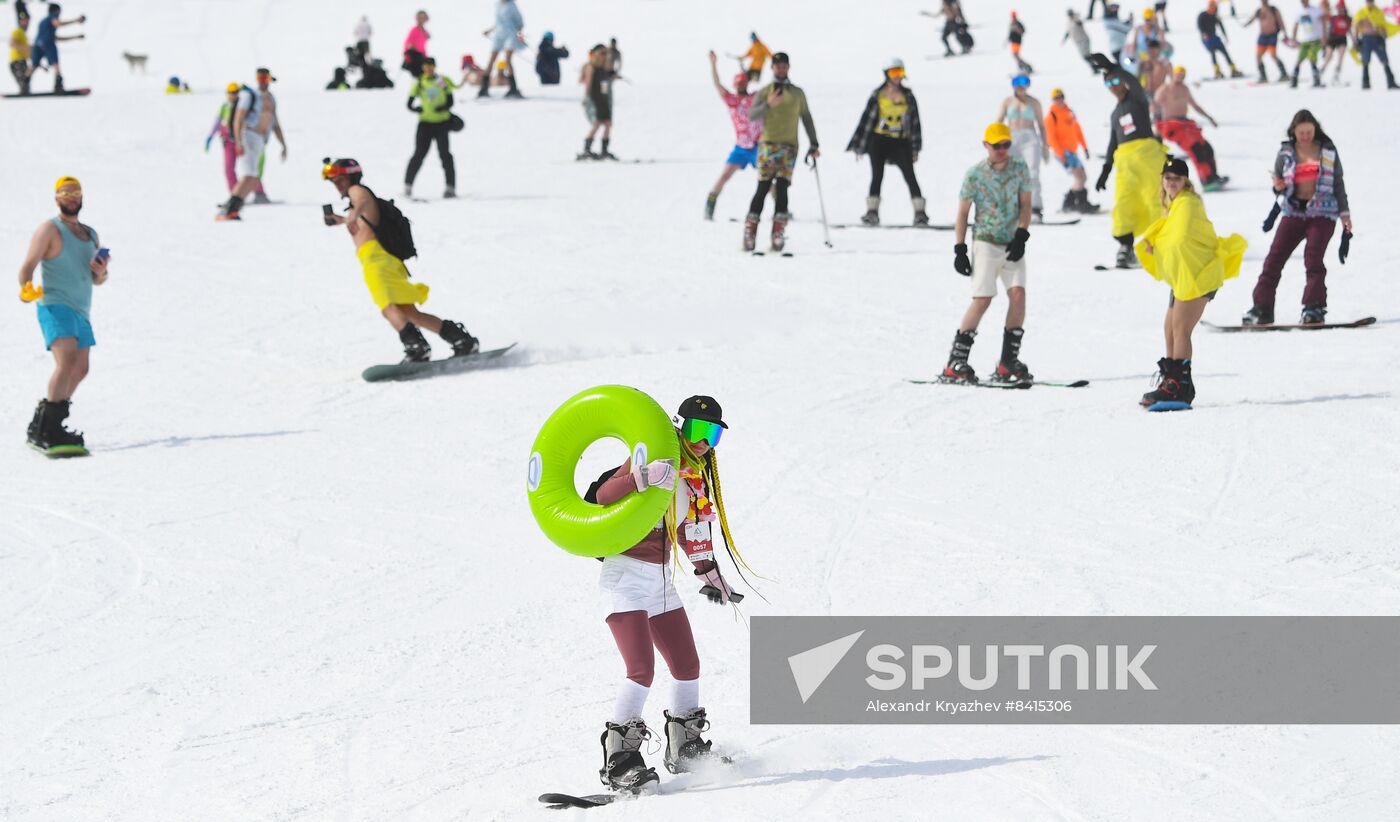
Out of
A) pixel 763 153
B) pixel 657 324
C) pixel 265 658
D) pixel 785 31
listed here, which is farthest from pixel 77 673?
pixel 785 31

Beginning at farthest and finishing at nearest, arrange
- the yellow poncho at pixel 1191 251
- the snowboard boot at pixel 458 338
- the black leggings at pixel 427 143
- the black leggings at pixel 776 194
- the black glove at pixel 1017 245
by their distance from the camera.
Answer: the black leggings at pixel 427 143 → the black leggings at pixel 776 194 → the snowboard boot at pixel 458 338 → the black glove at pixel 1017 245 → the yellow poncho at pixel 1191 251

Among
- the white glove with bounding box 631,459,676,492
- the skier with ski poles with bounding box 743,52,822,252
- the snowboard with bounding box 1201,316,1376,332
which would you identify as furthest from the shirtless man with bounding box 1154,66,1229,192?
the white glove with bounding box 631,459,676,492

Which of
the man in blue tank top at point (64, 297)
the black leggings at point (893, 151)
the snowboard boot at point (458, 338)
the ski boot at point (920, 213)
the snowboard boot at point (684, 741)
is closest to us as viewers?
the snowboard boot at point (684, 741)

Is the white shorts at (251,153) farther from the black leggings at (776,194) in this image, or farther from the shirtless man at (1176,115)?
the shirtless man at (1176,115)

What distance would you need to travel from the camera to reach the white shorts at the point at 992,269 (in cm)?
1048

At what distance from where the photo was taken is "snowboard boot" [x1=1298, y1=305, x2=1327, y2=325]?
12.3 metres

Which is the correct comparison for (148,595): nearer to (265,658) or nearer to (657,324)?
(265,658)

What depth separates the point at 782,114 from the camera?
15.0 m

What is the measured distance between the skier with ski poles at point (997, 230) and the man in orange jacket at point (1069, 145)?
286 inches

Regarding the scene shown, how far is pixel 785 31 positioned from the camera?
3478 centimetres

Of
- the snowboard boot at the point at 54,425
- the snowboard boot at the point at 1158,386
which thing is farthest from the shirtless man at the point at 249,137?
the snowboard boot at the point at 1158,386

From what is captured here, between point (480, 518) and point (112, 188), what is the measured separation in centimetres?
1309

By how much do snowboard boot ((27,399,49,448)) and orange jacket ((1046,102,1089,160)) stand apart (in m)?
11.2

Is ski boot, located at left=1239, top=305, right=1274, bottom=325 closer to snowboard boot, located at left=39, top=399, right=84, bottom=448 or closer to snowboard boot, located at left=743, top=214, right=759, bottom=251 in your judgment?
snowboard boot, located at left=743, top=214, right=759, bottom=251
